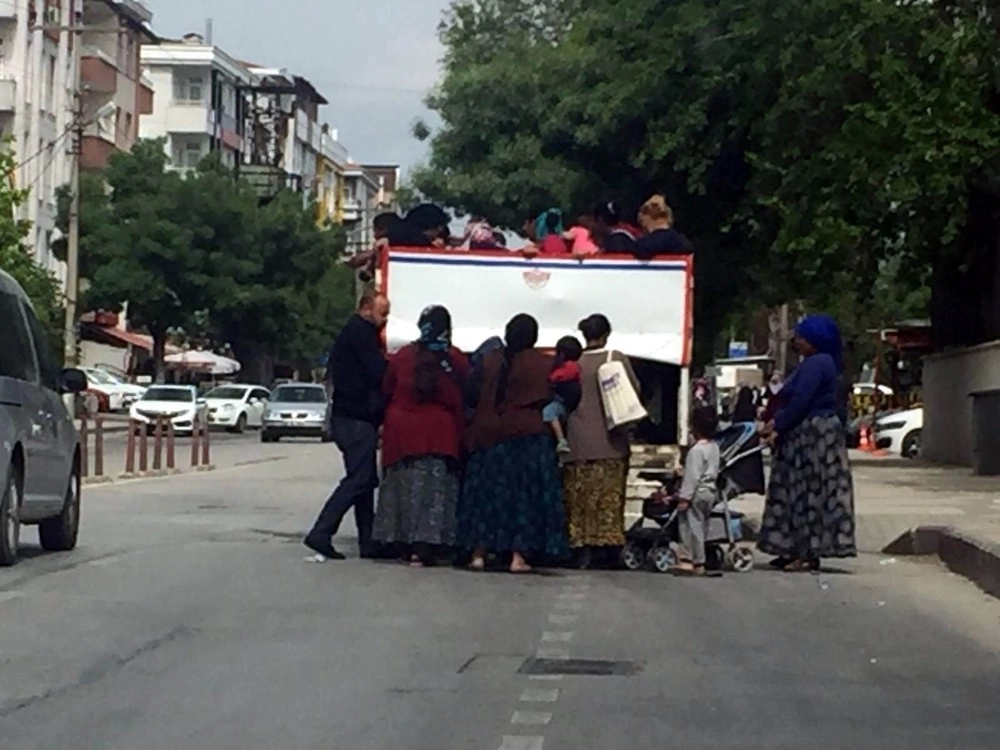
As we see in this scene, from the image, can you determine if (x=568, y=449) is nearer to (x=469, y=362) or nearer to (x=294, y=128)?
(x=469, y=362)

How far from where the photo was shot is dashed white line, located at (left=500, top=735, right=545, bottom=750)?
9.82 metres

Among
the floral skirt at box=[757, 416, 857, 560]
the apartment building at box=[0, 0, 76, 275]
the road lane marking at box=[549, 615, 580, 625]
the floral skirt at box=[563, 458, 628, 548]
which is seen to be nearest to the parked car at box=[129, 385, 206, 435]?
the apartment building at box=[0, 0, 76, 275]

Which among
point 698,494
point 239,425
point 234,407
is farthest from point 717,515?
point 239,425

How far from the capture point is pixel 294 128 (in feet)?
495

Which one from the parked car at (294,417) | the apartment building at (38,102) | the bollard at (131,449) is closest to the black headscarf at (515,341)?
the bollard at (131,449)

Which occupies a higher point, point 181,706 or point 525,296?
point 525,296

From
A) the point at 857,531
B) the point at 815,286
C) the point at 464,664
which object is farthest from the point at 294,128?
the point at 464,664

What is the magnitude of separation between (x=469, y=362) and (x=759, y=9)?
2238 centimetres

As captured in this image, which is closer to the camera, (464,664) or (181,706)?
(181,706)

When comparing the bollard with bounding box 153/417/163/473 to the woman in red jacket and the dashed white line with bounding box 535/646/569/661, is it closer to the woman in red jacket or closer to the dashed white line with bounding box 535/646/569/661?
the woman in red jacket

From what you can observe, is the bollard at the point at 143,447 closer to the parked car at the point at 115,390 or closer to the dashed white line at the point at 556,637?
the dashed white line at the point at 556,637

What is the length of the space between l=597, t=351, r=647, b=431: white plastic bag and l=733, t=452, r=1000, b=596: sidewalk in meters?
2.69

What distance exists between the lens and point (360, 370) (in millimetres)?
18547

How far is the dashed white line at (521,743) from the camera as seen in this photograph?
9.82m
